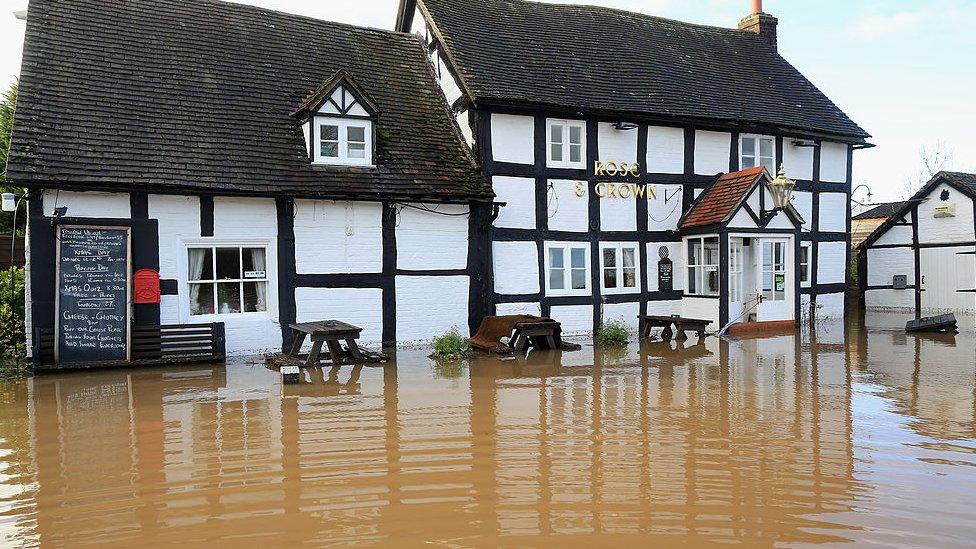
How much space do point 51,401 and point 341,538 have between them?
6.44 metres

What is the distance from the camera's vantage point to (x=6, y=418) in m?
8.34

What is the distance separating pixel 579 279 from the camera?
16.4 meters

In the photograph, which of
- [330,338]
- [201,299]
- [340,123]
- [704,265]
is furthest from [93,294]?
[704,265]

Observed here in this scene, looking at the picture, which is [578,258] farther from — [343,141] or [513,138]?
[343,141]

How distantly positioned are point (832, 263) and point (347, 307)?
42.9 feet

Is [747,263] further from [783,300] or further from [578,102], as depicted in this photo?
[578,102]

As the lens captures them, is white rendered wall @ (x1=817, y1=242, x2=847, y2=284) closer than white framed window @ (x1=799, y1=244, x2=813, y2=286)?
No

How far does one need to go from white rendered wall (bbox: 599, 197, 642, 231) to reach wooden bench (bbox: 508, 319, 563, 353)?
366 cm

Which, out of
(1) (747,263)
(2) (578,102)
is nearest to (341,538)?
(2) (578,102)

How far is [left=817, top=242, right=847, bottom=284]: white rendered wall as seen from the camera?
19.5m

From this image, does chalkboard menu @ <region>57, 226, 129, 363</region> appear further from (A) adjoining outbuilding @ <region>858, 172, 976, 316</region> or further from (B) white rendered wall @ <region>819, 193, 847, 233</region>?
(A) adjoining outbuilding @ <region>858, 172, 976, 316</region>

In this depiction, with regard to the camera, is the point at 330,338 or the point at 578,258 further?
the point at 578,258

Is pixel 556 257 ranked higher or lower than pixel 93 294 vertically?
higher

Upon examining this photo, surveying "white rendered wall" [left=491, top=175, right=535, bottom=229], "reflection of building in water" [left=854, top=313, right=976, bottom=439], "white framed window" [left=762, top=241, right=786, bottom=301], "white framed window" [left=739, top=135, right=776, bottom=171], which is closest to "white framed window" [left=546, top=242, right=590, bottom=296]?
"white rendered wall" [left=491, top=175, right=535, bottom=229]
